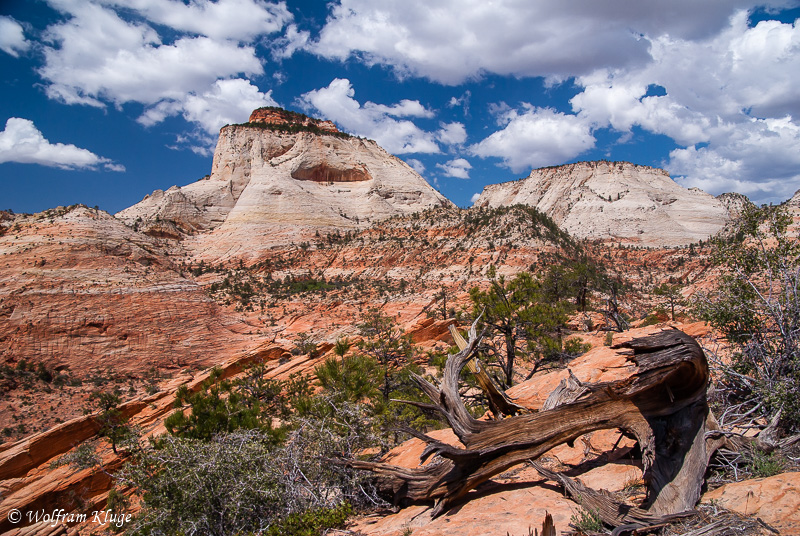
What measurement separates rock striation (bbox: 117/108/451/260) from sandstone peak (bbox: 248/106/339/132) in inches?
10.7

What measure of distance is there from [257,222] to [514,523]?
50.1 metres

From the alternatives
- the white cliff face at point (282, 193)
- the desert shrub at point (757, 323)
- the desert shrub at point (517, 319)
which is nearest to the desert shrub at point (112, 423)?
the desert shrub at point (517, 319)

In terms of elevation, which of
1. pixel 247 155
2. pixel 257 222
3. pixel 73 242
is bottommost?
pixel 73 242

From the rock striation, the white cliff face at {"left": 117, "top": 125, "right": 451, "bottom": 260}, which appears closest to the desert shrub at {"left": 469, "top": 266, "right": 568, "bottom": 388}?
the white cliff face at {"left": 117, "top": 125, "right": 451, "bottom": 260}

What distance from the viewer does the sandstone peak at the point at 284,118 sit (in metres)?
72.2

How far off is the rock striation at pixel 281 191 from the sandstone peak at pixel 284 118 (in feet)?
0.89

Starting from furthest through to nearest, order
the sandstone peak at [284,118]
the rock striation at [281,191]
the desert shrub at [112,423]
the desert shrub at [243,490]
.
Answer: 1. the sandstone peak at [284,118]
2. the rock striation at [281,191]
3. the desert shrub at [112,423]
4. the desert shrub at [243,490]

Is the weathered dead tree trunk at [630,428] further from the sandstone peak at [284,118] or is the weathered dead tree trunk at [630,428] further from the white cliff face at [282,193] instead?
the sandstone peak at [284,118]

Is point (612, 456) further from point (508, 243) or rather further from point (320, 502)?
point (508, 243)

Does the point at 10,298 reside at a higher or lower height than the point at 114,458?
higher

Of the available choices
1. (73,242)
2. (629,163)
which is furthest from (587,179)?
(73,242)

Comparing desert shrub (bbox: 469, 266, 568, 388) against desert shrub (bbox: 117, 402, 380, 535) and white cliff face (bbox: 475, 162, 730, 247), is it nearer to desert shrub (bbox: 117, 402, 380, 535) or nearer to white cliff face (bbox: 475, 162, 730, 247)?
desert shrub (bbox: 117, 402, 380, 535)

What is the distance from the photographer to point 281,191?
5431 centimetres

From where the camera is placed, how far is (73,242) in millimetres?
26812
